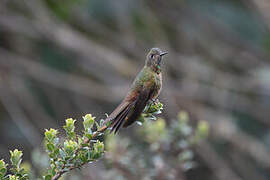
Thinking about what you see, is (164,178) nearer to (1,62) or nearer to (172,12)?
(1,62)

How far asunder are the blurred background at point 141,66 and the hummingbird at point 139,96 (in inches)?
118

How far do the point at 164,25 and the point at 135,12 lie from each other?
77 cm

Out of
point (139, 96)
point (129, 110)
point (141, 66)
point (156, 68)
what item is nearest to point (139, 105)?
point (129, 110)

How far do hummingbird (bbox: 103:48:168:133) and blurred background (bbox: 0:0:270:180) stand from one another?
3.01 meters

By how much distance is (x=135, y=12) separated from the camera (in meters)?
7.64

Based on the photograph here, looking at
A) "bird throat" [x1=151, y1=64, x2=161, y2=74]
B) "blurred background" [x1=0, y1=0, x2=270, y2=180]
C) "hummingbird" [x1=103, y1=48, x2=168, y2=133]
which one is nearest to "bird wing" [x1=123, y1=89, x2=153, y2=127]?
"hummingbird" [x1=103, y1=48, x2=168, y2=133]

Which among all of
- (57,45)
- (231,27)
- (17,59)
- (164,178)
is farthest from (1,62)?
(164,178)

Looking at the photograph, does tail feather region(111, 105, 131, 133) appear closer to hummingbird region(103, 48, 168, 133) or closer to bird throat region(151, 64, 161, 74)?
hummingbird region(103, 48, 168, 133)

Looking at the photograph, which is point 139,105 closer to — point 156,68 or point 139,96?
point 139,96

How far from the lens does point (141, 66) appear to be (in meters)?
6.85

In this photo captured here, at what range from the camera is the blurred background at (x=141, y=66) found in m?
6.46

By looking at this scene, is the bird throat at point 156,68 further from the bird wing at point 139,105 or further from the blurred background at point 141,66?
the blurred background at point 141,66

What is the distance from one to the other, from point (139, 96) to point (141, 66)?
418cm

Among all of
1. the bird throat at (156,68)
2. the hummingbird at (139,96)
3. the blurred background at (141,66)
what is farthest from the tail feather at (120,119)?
the blurred background at (141,66)
